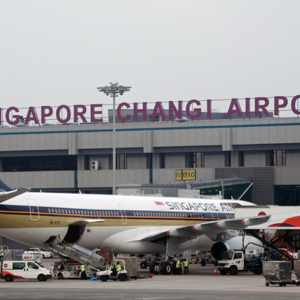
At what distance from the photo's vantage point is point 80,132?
85.7 meters

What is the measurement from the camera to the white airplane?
126 ft

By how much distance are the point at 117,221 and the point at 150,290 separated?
40.7 feet

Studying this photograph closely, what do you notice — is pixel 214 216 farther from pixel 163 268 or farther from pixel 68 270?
pixel 68 270

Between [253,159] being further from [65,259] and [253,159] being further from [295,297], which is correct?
[295,297]

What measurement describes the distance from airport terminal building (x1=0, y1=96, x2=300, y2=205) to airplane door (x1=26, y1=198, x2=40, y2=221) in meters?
38.0

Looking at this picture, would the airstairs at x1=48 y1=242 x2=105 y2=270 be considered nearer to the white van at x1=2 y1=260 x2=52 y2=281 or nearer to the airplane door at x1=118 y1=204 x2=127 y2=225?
the white van at x1=2 y1=260 x2=52 y2=281

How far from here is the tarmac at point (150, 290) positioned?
2728 centimetres

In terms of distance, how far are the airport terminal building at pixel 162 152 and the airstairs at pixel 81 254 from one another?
119ft

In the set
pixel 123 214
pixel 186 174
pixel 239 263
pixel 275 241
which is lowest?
pixel 239 263

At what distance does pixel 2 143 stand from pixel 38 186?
28.8 ft

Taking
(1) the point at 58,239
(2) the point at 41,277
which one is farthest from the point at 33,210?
(2) the point at 41,277

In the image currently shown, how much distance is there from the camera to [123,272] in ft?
123

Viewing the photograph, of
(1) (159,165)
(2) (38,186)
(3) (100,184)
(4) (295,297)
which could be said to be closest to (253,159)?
(1) (159,165)

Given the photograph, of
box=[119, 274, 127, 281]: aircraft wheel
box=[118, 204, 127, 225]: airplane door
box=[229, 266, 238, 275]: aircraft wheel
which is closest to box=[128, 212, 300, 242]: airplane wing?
box=[118, 204, 127, 225]: airplane door
